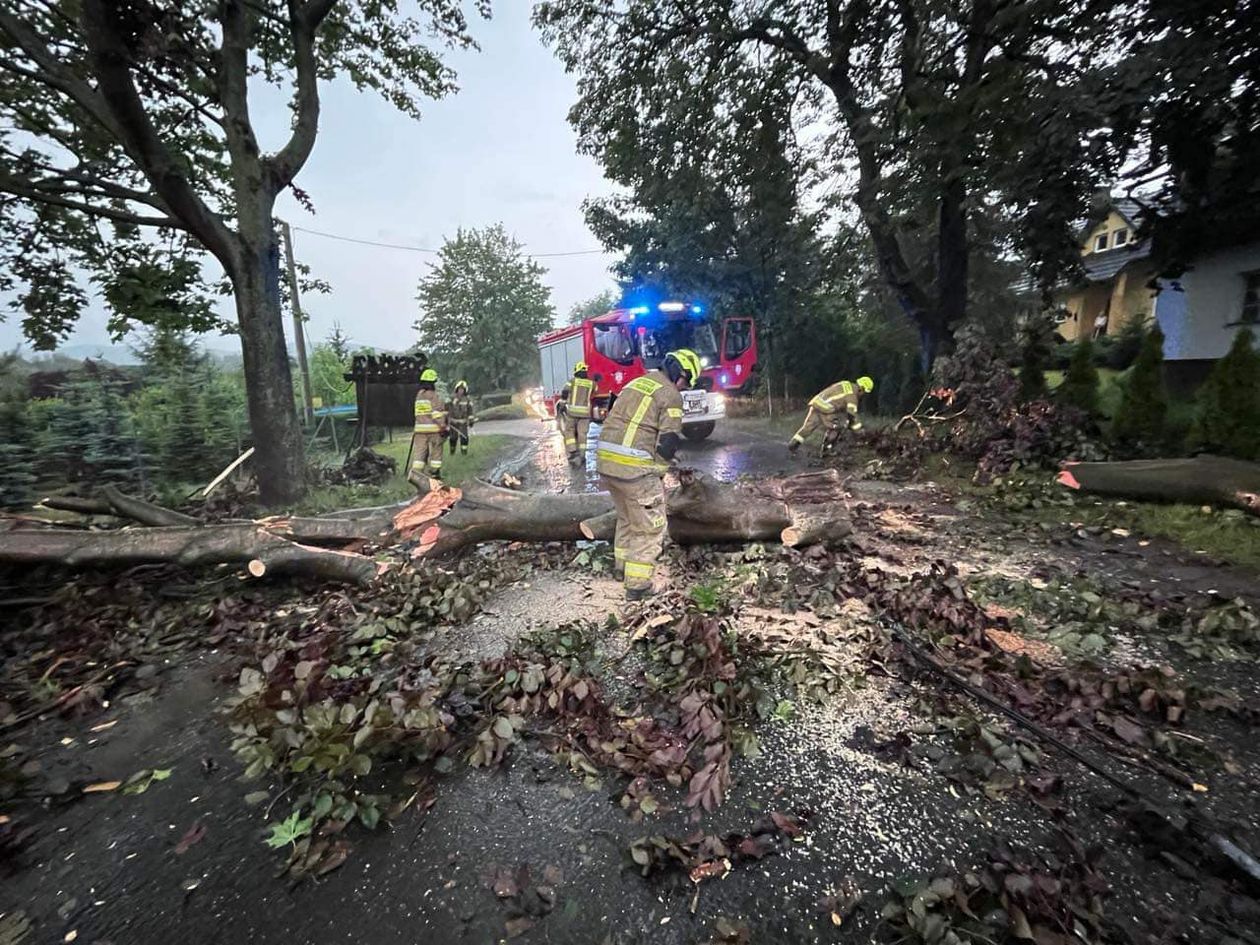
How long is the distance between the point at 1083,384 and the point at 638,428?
293 inches

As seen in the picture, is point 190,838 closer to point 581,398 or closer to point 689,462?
point 581,398

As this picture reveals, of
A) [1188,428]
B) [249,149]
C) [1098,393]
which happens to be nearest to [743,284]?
[1098,393]

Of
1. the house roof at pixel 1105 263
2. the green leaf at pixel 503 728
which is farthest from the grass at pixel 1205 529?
the house roof at pixel 1105 263

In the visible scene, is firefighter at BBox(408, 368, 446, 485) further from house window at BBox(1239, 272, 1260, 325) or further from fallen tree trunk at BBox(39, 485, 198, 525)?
house window at BBox(1239, 272, 1260, 325)

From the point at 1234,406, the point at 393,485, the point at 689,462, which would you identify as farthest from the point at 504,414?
the point at 1234,406

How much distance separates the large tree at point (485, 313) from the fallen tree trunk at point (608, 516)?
35.0m

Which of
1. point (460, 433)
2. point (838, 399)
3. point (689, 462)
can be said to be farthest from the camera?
point (460, 433)

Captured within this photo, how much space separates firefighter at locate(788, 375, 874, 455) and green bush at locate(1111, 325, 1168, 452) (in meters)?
3.50

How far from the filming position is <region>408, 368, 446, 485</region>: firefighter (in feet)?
27.9

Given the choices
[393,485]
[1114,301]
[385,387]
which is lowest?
[393,485]

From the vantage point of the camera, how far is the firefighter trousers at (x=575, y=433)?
34.2 ft

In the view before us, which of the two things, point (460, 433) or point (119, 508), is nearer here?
point (119, 508)

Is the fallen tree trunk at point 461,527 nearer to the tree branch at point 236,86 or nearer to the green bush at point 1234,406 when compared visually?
the tree branch at point 236,86

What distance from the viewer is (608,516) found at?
5.16 m
